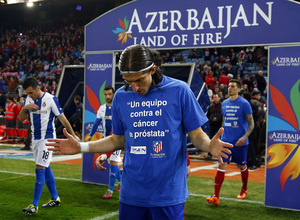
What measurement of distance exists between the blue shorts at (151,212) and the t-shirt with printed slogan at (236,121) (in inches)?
200

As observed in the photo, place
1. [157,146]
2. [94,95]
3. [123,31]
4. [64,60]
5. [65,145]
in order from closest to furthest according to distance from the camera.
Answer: [157,146] → [65,145] → [123,31] → [94,95] → [64,60]

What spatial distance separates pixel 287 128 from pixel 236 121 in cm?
97

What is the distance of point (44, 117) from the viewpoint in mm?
6727

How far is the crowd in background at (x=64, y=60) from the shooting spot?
1911cm

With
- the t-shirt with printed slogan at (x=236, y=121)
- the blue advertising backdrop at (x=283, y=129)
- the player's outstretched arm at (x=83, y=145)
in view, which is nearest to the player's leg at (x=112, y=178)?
the t-shirt with printed slogan at (x=236, y=121)

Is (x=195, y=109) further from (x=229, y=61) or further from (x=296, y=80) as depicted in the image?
(x=229, y=61)

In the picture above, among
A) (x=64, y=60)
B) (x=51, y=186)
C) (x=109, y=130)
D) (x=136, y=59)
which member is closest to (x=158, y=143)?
(x=136, y=59)

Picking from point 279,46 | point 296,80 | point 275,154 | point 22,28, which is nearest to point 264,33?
point 279,46

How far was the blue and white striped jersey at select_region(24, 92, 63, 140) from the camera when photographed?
6672 millimetres

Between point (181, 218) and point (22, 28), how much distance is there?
3920cm

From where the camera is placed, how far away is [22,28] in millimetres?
38688

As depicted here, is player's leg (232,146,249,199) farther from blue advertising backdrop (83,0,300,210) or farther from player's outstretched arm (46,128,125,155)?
player's outstretched arm (46,128,125,155)

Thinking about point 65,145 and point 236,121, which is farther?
point 236,121

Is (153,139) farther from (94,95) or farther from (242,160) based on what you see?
(94,95)
